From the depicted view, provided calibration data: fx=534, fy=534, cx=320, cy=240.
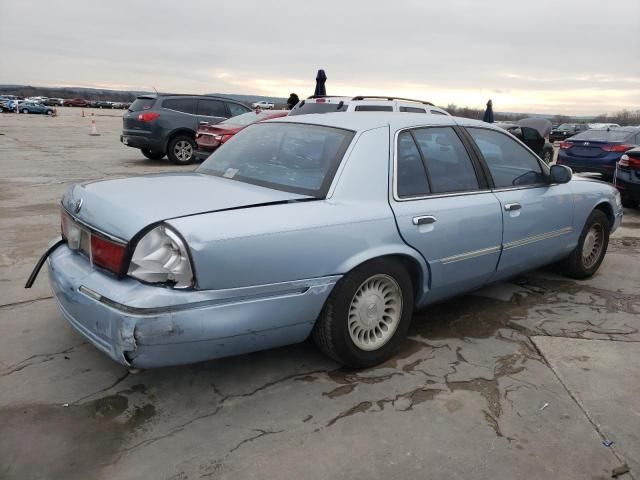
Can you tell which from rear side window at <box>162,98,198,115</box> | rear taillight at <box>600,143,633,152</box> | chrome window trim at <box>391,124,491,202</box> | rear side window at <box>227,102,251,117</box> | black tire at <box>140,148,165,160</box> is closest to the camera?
chrome window trim at <box>391,124,491,202</box>

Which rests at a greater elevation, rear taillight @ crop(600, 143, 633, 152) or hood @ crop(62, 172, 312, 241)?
rear taillight @ crop(600, 143, 633, 152)

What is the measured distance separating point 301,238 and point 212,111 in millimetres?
11583

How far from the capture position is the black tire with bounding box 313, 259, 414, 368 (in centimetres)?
285

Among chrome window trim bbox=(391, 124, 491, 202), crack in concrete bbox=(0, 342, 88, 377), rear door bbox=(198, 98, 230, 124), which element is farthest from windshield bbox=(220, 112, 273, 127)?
crack in concrete bbox=(0, 342, 88, 377)

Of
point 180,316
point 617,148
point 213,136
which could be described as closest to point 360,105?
point 213,136

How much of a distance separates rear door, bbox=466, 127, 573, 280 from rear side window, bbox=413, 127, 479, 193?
0.69ft

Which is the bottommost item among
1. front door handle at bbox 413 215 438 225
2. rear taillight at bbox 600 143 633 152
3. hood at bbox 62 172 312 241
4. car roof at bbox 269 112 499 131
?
front door handle at bbox 413 215 438 225

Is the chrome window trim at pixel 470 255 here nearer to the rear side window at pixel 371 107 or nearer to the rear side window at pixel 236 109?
the rear side window at pixel 371 107

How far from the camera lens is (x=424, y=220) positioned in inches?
125

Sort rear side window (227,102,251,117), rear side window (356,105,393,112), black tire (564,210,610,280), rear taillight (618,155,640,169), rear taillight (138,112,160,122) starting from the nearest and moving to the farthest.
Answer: black tire (564,210,610,280) → rear taillight (618,155,640,169) → rear side window (356,105,393,112) → rear taillight (138,112,160,122) → rear side window (227,102,251,117)

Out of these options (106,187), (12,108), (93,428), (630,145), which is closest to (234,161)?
(106,187)

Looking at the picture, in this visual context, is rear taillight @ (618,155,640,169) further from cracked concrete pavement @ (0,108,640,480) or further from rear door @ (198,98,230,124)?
rear door @ (198,98,230,124)

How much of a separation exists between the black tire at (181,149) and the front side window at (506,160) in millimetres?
10051

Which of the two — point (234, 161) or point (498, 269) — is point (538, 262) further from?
point (234, 161)
